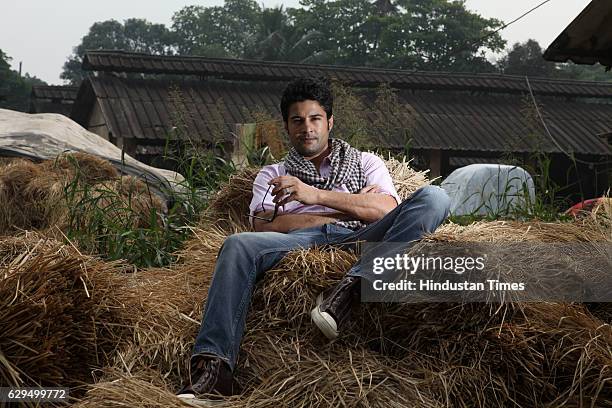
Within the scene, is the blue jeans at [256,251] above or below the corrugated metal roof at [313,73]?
below

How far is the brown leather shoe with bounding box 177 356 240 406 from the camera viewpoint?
312 centimetres

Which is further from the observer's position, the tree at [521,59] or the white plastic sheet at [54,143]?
the tree at [521,59]

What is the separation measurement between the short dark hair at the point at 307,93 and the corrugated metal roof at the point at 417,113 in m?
11.5

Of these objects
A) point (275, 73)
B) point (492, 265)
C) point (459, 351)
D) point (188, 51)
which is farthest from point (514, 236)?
point (188, 51)

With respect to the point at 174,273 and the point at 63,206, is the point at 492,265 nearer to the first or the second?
the point at 174,273

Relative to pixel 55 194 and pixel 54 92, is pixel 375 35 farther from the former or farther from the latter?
pixel 55 194

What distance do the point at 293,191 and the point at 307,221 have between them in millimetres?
275

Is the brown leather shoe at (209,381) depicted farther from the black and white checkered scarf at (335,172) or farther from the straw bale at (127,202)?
the straw bale at (127,202)

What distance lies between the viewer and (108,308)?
3539 mm

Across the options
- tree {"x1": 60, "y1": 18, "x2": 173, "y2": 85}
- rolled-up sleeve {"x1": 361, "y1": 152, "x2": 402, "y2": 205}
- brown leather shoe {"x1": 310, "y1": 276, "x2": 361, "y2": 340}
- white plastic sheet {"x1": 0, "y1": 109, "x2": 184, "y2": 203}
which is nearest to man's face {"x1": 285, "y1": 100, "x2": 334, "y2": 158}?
rolled-up sleeve {"x1": 361, "y1": 152, "x2": 402, "y2": 205}

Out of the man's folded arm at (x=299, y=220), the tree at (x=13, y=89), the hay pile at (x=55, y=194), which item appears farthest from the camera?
the tree at (x=13, y=89)

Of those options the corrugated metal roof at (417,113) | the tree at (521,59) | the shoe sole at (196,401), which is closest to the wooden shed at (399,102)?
the corrugated metal roof at (417,113)

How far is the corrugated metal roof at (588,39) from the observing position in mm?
6320

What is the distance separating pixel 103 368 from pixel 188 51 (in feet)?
180
